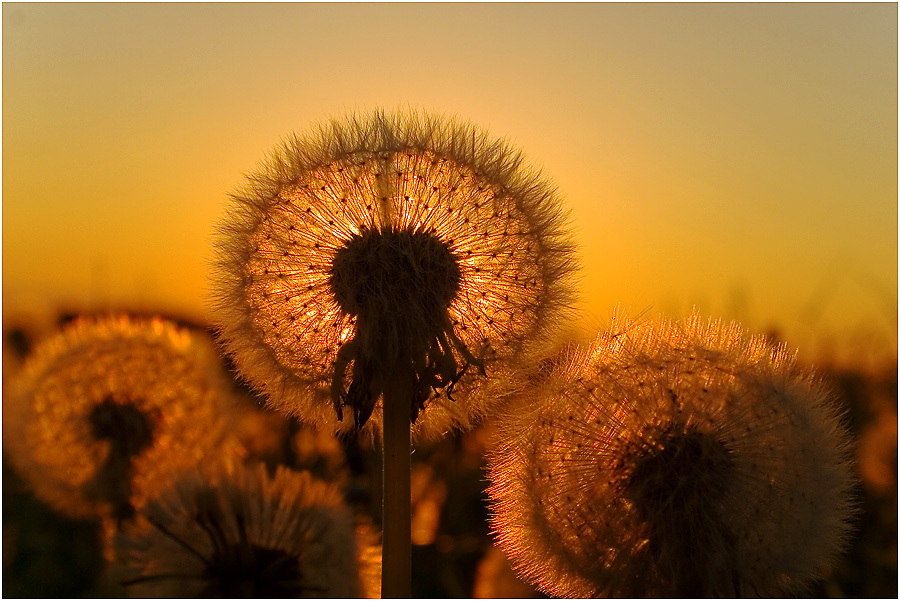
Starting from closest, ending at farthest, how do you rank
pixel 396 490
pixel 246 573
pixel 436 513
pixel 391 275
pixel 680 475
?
pixel 246 573
pixel 680 475
pixel 396 490
pixel 391 275
pixel 436 513

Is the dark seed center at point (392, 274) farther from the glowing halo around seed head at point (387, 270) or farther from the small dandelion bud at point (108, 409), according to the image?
the small dandelion bud at point (108, 409)

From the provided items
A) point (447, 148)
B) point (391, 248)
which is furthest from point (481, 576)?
point (447, 148)

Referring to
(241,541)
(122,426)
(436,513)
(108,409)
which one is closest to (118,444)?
(122,426)

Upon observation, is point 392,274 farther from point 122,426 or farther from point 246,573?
point 122,426

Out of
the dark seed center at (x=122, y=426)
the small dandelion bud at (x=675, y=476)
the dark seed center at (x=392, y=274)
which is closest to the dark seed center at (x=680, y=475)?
the small dandelion bud at (x=675, y=476)

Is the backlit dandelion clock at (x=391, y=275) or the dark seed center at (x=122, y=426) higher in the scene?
the backlit dandelion clock at (x=391, y=275)

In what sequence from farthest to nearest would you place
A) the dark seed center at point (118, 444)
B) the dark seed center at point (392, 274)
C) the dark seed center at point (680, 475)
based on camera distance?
the dark seed center at point (118, 444) < the dark seed center at point (392, 274) < the dark seed center at point (680, 475)

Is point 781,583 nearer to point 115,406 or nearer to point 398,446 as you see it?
point 398,446
